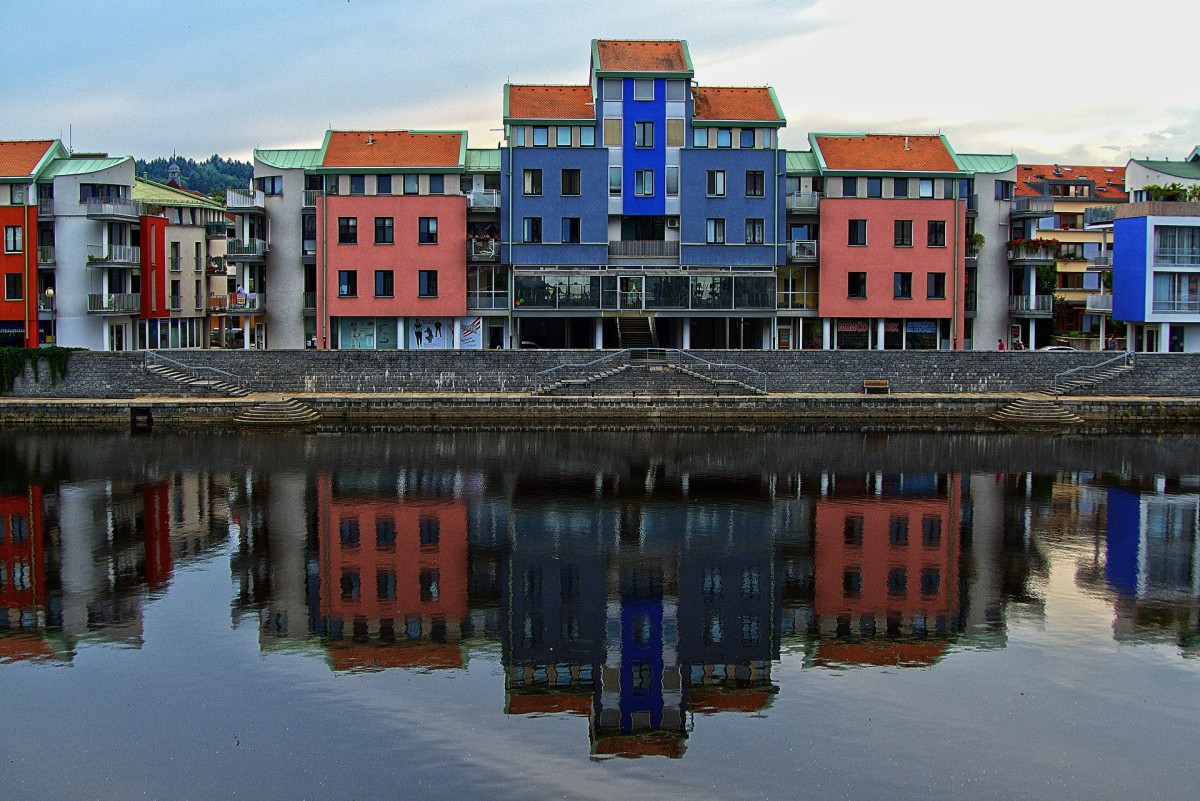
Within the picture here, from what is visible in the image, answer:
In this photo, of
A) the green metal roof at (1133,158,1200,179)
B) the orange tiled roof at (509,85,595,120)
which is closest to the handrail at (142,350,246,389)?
the orange tiled roof at (509,85,595,120)

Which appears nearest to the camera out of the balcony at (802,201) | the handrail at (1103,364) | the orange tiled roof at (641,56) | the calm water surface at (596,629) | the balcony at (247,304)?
the calm water surface at (596,629)

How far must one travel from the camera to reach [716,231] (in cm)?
6900

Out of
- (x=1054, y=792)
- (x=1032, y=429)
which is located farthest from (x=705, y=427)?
(x=1054, y=792)

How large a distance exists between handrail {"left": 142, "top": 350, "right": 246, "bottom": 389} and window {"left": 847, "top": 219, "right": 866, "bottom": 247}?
3145 cm

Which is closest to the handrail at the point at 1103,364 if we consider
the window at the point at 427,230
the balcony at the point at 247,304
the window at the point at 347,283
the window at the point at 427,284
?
the window at the point at 427,284

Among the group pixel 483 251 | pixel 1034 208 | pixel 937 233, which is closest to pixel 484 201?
pixel 483 251

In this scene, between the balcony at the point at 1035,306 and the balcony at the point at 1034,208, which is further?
the balcony at the point at 1035,306

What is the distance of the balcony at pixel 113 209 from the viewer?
68375 mm

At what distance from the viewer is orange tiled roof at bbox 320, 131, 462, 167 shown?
70.5 meters

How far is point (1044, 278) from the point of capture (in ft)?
279

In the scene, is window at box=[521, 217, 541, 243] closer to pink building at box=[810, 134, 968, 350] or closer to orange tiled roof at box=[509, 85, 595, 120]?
orange tiled roof at box=[509, 85, 595, 120]

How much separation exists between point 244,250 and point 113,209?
669 cm

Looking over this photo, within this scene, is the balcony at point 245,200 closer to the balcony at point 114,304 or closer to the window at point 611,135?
the balcony at point 114,304

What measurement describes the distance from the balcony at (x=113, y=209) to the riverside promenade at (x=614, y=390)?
8.90 metres
